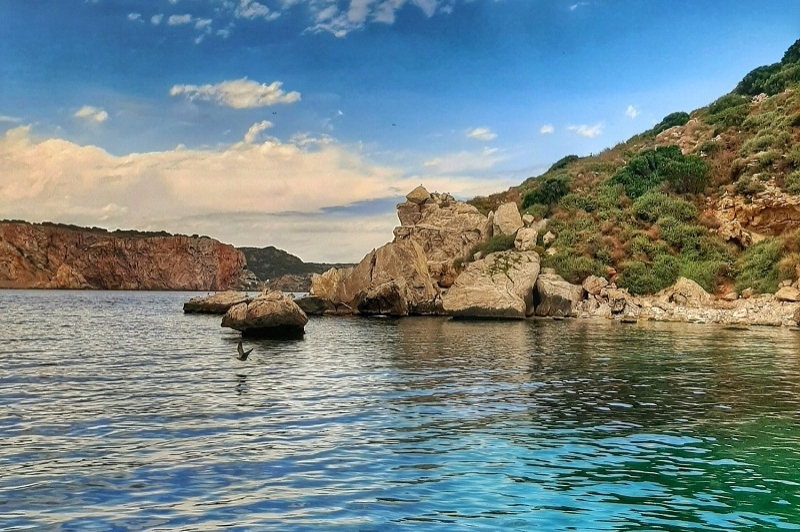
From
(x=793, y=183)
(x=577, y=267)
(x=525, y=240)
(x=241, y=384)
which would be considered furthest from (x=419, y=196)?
(x=241, y=384)

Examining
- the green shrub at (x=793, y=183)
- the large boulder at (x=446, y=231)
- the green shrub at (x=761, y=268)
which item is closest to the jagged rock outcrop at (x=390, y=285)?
the large boulder at (x=446, y=231)

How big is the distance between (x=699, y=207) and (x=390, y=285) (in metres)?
25.9

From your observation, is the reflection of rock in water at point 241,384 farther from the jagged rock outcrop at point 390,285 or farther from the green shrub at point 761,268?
the green shrub at point 761,268

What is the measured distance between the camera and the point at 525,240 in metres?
56.7

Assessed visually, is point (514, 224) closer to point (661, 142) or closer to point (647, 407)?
point (661, 142)

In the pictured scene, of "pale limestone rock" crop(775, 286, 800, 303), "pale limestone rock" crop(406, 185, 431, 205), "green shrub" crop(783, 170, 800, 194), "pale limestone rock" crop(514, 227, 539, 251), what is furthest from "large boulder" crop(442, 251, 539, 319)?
"pale limestone rock" crop(406, 185, 431, 205)

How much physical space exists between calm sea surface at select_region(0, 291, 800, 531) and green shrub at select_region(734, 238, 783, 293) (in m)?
18.9

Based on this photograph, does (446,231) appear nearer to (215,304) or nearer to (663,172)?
(663,172)

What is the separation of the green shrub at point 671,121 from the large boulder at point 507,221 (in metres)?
33.5

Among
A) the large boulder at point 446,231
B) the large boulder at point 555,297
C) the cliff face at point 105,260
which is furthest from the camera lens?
the cliff face at point 105,260

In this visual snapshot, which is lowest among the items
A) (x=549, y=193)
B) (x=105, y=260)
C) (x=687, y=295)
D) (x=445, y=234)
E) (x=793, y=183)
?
(x=687, y=295)

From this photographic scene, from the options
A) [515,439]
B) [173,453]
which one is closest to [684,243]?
[515,439]

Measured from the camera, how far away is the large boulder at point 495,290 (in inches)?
1796

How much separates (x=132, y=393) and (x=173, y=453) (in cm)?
643
